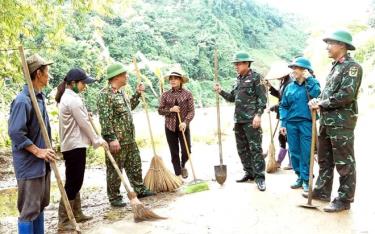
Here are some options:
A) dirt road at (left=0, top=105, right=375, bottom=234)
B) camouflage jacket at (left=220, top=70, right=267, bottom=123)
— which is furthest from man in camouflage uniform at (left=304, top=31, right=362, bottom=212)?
camouflage jacket at (left=220, top=70, right=267, bottom=123)

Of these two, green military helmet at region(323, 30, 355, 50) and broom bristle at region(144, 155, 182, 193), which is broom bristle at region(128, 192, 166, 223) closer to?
broom bristle at region(144, 155, 182, 193)

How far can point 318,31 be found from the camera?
2025cm

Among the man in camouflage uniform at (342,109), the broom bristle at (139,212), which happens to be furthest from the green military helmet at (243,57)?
the broom bristle at (139,212)

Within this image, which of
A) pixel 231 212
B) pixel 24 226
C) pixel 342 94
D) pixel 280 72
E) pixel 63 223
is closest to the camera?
pixel 24 226

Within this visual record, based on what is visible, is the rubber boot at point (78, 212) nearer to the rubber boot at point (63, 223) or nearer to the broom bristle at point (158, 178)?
the rubber boot at point (63, 223)

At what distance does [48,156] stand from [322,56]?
600 inches

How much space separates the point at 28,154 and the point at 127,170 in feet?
7.35

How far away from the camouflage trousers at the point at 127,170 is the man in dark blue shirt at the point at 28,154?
1.73m

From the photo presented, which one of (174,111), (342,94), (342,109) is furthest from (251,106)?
(342,94)

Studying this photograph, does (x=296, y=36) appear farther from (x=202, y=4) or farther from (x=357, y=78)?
(x=357, y=78)

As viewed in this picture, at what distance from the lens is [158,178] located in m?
5.95

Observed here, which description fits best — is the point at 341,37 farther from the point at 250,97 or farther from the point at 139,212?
the point at 139,212

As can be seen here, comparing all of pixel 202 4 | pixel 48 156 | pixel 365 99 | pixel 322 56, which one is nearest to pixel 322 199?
pixel 48 156

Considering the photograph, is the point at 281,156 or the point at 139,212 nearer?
the point at 139,212
